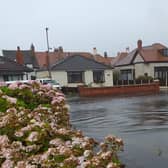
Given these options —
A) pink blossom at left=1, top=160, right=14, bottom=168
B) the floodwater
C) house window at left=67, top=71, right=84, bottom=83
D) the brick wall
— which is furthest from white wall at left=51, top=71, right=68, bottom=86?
pink blossom at left=1, top=160, right=14, bottom=168

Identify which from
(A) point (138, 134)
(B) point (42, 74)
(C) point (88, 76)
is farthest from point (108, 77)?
(A) point (138, 134)

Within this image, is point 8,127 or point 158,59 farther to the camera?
point 158,59

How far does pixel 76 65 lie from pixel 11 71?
12.2 metres

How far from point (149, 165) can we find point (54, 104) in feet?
8.10

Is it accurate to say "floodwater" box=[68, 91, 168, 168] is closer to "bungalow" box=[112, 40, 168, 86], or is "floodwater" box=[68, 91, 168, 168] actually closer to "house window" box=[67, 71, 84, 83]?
"house window" box=[67, 71, 84, 83]

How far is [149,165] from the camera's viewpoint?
790cm

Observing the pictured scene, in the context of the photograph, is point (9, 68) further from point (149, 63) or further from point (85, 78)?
point (149, 63)

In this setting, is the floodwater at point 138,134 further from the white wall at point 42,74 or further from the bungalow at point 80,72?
the white wall at point 42,74

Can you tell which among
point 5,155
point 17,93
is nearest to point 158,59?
point 17,93

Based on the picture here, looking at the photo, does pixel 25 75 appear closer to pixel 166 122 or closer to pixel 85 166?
pixel 166 122

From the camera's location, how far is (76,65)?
51406 millimetres

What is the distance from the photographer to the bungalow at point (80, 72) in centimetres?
5025

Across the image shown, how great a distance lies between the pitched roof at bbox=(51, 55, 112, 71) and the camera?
5065cm

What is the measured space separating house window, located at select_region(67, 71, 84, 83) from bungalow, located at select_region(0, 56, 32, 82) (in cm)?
727
